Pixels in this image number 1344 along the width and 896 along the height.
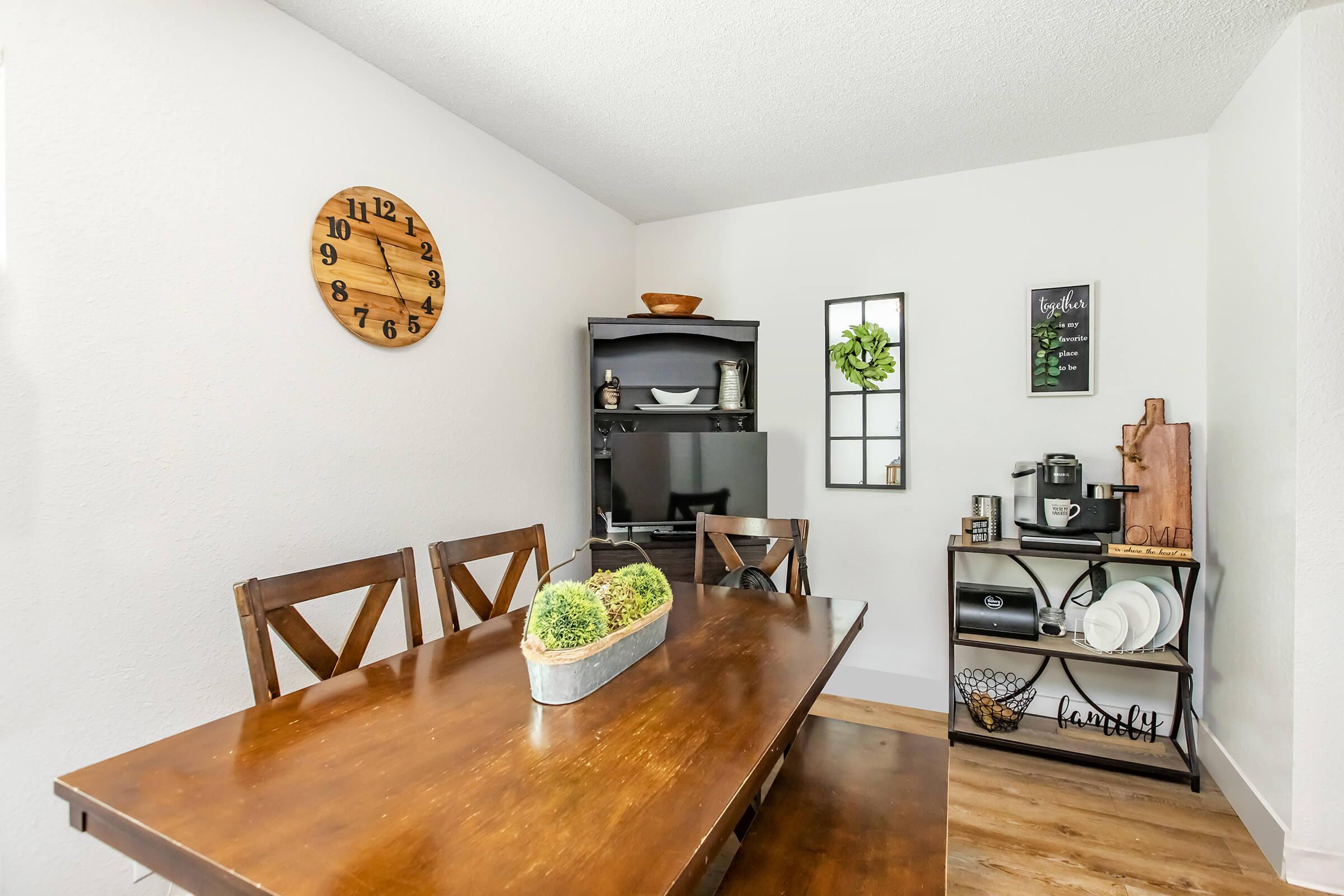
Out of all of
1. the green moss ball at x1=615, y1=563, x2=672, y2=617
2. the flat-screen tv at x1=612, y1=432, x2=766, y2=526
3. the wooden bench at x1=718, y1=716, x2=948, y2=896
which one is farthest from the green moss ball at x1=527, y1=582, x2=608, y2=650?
the flat-screen tv at x1=612, y1=432, x2=766, y2=526

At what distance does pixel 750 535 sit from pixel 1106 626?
1524 millimetres

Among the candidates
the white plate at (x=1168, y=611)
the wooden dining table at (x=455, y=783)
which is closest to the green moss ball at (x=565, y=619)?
the wooden dining table at (x=455, y=783)

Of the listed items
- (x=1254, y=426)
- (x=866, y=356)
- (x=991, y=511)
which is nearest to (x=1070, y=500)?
(x=991, y=511)

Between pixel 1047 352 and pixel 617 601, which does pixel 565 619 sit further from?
pixel 1047 352

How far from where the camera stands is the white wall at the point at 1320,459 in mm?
1915

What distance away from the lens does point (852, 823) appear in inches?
56.3

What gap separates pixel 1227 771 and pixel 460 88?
3782 millimetres

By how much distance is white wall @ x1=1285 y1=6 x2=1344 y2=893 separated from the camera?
1915 mm

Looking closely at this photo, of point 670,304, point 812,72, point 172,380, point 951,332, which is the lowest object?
point 172,380

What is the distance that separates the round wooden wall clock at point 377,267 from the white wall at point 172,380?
0.06 m

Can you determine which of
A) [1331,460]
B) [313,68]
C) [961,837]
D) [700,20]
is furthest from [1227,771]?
[313,68]

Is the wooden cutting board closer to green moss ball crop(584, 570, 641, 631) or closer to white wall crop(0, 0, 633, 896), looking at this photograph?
green moss ball crop(584, 570, 641, 631)

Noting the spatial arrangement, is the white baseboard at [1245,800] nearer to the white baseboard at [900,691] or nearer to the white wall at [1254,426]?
the white wall at [1254,426]

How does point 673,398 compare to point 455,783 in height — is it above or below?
above
